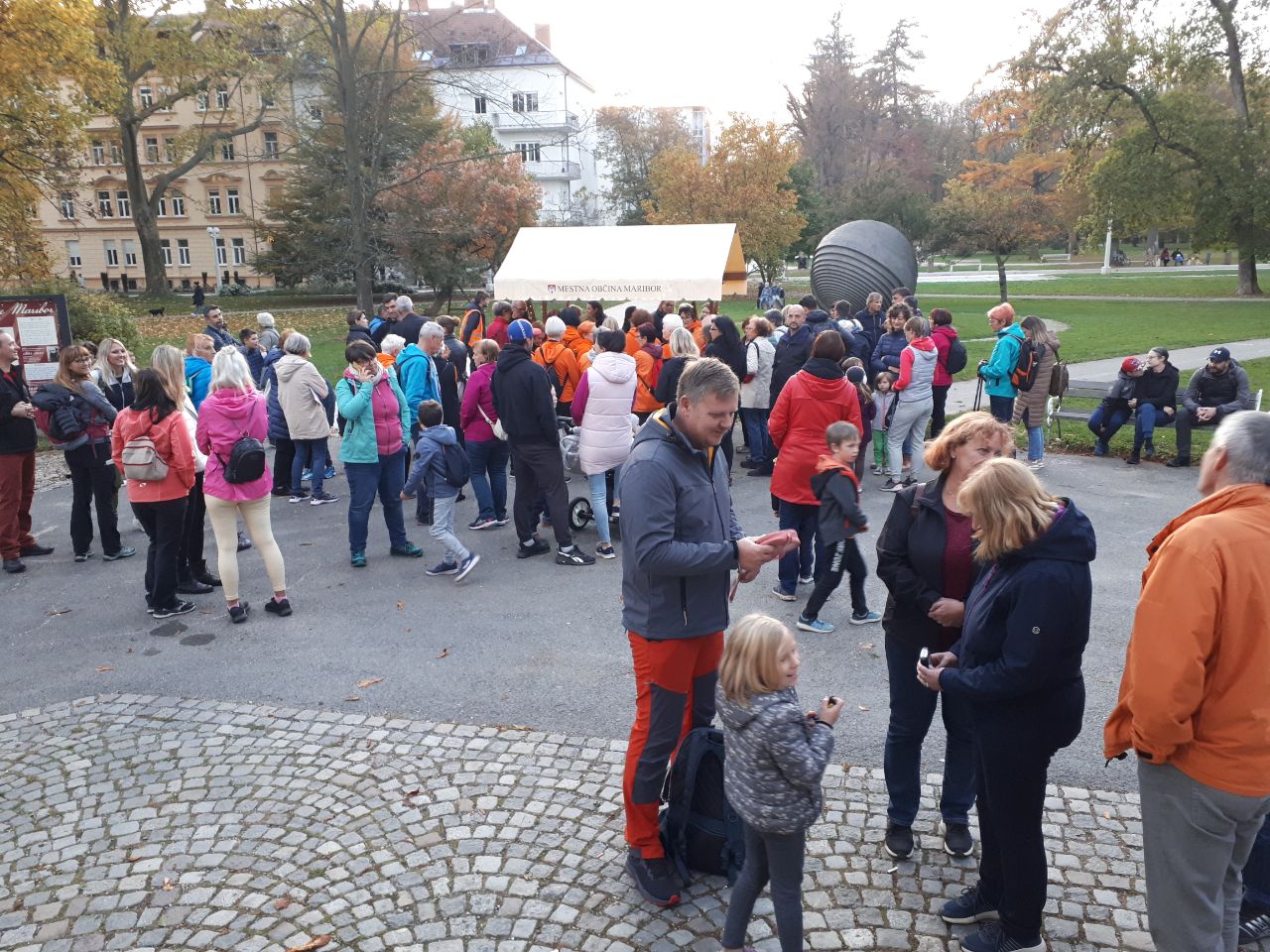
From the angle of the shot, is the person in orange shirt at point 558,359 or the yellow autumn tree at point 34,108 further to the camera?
the yellow autumn tree at point 34,108

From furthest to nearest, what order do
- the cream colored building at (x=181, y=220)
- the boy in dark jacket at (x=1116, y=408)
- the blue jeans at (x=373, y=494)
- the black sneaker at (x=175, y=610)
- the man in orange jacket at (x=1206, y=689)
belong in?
the cream colored building at (x=181, y=220) → the boy in dark jacket at (x=1116, y=408) → the blue jeans at (x=373, y=494) → the black sneaker at (x=175, y=610) → the man in orange jacket at (x=1206, y=689)

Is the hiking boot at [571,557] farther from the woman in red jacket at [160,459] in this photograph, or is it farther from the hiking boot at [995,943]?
the hiking boot at [995,943]

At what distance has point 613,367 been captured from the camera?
26.7 feet

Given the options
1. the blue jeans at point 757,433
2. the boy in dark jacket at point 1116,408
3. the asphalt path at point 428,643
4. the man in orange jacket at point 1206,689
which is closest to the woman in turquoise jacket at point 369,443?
the asphalt path at point 428,643

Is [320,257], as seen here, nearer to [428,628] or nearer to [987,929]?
[428,628]

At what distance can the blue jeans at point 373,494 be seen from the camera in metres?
8.16

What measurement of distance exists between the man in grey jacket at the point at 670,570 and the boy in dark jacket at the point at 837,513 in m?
2.18

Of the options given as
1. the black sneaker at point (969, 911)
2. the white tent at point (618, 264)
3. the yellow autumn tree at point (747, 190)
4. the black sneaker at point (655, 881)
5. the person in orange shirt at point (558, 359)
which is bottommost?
the black sneaker at point (969, 911)

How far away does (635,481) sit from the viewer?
11.9 feet

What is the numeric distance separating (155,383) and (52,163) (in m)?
15.9

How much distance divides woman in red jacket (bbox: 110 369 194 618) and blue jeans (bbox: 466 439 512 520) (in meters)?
2.67

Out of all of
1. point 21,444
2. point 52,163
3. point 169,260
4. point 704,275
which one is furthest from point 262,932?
point 169,260

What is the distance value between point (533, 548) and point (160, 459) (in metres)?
3.15

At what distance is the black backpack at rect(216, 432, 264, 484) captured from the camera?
6652mm
